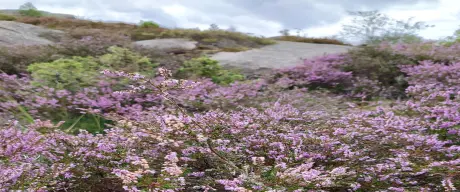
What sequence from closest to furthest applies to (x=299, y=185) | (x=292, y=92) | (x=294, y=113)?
1. (x=299, y=185)
2. (x=294, y=113)
3. (x=292, y=92)

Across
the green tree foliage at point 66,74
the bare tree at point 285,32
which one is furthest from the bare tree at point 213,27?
the green tree foliage at point 66,74

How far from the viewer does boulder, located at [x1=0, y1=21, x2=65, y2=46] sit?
8.39 m

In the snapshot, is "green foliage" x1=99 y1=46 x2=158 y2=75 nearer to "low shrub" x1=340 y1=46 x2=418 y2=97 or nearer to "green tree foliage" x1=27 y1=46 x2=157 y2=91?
"green tree foliage" x1=27 y1=46 x2=157 y2=91

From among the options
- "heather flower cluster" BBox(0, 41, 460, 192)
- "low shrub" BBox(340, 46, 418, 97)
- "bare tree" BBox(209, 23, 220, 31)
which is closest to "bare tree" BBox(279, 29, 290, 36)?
"bare tree" BBox(209, 23, 220, 31)

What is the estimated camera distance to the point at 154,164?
2.53 m

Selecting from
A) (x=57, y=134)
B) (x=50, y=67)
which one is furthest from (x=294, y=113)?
(x=50, y=67)

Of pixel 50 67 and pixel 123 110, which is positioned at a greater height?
pixel 50 67

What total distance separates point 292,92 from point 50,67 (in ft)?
9.55

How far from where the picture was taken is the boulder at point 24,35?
27.5 feet

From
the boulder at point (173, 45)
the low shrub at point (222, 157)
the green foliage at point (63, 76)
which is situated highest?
the boulder at point (173, 45)

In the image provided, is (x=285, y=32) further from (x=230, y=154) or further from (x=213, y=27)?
(x=230, y=154)

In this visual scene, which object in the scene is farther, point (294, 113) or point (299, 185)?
point (294, 113)

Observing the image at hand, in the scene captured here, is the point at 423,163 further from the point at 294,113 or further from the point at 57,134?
the point at 57,134

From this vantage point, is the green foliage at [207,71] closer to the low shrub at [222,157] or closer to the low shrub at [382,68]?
the low shrub at [382,68]
